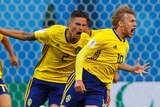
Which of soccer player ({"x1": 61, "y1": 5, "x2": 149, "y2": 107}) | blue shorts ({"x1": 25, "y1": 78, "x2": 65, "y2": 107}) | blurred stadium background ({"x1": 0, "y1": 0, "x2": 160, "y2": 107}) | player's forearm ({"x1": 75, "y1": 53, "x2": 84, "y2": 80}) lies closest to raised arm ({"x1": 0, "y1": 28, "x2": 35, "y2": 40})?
blue shorts ({"x1": 25, "y1": 78, "x2": 65, "y2": 107})

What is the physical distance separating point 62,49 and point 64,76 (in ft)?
0.82

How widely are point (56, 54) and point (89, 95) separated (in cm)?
65

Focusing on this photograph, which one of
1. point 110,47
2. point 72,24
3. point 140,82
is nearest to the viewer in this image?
point 110,47

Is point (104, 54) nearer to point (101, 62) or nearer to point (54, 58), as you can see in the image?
point (101, 62)

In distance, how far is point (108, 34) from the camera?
16.7 feet

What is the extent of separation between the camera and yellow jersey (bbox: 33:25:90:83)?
5.57 meters

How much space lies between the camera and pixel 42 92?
571 cm

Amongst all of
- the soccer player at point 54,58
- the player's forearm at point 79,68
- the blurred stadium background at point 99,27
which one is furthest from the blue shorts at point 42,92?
the blurred stadium background at point 99,27

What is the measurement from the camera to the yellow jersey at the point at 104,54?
5.02 m

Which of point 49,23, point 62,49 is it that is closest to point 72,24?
point 62,49

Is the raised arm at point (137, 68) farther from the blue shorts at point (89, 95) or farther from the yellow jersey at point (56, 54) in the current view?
the yellow jersey at point (56, 54)

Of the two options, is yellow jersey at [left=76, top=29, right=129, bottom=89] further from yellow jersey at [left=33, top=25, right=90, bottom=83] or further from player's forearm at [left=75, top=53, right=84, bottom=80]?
yellow jersey at [left=33, top=25, right=90, bottom=83]

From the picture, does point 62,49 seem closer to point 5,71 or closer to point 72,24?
point 72,24

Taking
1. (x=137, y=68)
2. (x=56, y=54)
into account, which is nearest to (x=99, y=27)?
(x=56, y=54)
